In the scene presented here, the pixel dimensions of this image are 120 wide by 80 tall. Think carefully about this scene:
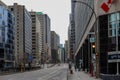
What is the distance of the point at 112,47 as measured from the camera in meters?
51.0

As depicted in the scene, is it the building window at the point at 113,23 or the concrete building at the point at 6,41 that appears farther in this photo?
the concrete building at the point at 6,41

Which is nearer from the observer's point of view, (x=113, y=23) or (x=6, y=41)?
(x=113, y=23)

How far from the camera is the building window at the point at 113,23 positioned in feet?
162

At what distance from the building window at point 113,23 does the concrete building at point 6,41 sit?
9599 centimetres

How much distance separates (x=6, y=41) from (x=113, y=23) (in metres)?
113

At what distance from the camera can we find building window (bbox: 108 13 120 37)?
49241 millimetres

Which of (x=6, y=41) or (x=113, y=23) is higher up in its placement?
(x=6, y=41)

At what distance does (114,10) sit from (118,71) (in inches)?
320

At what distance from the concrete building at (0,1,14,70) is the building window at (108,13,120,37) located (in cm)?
9599

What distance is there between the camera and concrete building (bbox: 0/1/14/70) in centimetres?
14912

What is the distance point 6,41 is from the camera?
159375 mm

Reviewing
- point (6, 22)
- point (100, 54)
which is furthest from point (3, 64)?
point (100, 54)

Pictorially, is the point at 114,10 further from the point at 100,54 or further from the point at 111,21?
the point at 100,54

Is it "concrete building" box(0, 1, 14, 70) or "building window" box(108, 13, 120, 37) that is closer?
"building window" box(108, 13, 120, 37)
